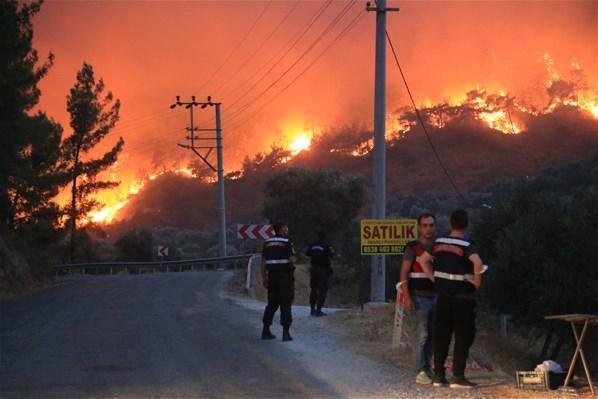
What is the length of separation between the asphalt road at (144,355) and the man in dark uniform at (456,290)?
144 centimetres

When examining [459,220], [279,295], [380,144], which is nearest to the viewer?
[459,220]

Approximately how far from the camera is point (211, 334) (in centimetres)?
1464

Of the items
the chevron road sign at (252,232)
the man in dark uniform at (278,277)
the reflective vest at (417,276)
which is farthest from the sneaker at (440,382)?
the chevron road sign at (252,232)

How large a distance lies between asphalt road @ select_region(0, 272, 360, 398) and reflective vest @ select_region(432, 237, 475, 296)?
1841mm

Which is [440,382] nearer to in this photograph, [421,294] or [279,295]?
[421,294]

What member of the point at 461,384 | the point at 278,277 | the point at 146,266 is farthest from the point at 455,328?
the point at 146,266

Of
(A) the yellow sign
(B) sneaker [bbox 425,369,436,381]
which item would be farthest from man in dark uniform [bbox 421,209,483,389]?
(A) the yellow sign

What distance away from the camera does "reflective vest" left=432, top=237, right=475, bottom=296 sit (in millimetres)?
8844

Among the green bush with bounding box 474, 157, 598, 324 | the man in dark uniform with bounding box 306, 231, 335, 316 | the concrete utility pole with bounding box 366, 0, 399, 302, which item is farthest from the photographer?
the concrete utility pole with bounding box 366, 0, 399, 302

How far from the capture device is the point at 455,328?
29.9 ft

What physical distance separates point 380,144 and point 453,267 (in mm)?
11029

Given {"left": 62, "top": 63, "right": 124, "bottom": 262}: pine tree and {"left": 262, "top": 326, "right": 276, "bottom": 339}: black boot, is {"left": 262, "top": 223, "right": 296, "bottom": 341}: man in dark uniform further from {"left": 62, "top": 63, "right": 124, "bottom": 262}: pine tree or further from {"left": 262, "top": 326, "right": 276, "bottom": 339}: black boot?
{"left": 62, "top": 63, "right": 124, "bottom": 262}: pine tree

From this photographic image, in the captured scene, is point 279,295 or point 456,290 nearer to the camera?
point 456,290

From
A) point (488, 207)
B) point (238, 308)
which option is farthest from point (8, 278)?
point (488, 207)
